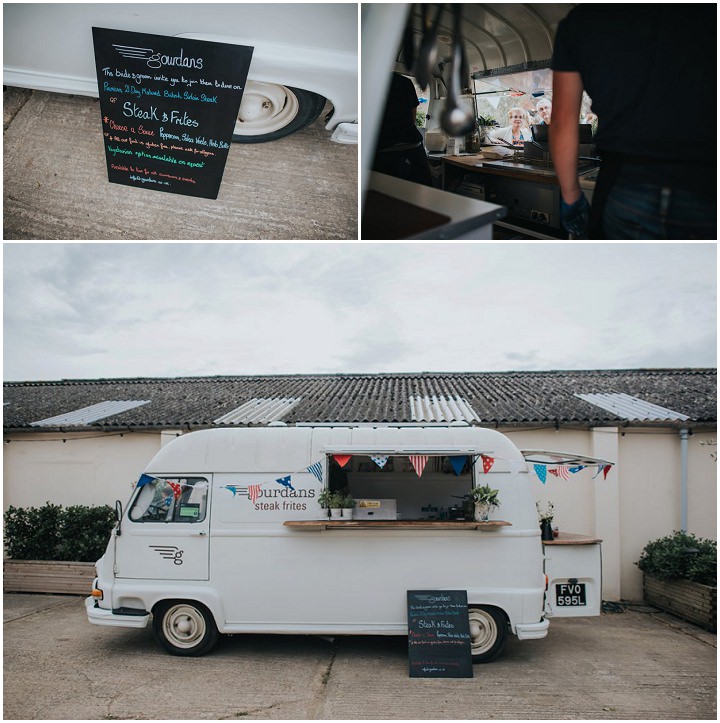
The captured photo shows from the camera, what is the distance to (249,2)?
17.6 ft

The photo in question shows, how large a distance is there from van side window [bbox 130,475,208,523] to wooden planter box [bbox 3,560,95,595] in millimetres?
3369

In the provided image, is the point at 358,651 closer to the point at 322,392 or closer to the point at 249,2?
the point at 249,2

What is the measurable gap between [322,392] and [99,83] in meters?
7.52

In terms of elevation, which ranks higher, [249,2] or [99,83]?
[249,2]

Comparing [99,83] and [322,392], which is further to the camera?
[322,392]

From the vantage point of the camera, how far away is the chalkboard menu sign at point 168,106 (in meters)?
5.64

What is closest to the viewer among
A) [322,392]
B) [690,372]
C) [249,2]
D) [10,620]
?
[249,2]

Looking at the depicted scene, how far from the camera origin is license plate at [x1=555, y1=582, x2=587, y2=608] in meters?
6.52

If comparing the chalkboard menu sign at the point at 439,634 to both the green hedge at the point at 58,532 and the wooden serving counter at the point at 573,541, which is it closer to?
the wooden serving counter at the point at 573,541

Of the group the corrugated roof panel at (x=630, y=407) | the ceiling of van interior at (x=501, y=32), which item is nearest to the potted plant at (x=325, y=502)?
the ceiling of van interior at (x=501, y=32)

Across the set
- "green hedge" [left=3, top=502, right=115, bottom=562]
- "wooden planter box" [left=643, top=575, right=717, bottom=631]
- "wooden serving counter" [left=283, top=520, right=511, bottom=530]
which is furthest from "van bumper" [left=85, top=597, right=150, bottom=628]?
"wooden planter box" [left=643, top=575, right=717, bottom=631]

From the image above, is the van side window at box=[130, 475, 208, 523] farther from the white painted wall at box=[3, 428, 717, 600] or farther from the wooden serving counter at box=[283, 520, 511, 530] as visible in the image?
the white painted wall at box=[3, 428, 717, 600]

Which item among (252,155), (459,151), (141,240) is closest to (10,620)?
(141,240)

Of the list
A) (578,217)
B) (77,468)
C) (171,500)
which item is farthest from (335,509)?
(77,468)
